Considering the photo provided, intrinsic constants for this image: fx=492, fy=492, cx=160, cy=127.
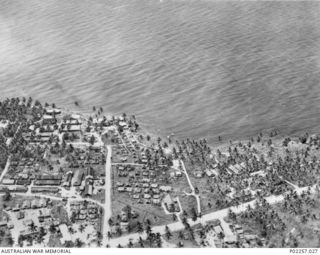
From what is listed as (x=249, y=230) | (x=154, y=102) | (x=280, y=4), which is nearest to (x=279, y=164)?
(x=249, y=230)

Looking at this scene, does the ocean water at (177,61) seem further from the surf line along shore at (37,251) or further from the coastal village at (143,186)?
the surf line along shore at (37,251)

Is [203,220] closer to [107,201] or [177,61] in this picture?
[107,201]

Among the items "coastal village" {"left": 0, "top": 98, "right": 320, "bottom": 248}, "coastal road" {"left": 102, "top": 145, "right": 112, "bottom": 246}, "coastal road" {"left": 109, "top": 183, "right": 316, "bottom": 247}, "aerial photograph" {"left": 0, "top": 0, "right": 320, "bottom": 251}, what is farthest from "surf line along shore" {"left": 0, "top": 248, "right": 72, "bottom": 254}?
"coastal road" {"left": 109, "top": 183, "right": 316, "bottom": 247}

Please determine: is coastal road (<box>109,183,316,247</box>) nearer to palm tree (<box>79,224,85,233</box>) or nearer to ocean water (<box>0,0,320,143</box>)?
palm tree (<box>79,224,85,233</box>)

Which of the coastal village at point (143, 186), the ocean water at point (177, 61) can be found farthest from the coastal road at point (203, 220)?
the ocean water at point (177, 61)

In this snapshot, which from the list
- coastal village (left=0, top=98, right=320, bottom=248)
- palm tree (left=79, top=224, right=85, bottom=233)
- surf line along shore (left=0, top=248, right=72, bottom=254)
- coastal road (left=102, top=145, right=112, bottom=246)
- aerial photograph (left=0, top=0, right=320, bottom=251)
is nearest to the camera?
surf line along shore (left=0, top=248, right=72, bottom=254)

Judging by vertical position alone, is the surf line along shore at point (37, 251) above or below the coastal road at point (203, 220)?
below

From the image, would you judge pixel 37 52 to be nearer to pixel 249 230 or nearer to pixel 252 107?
pixel 252 107
